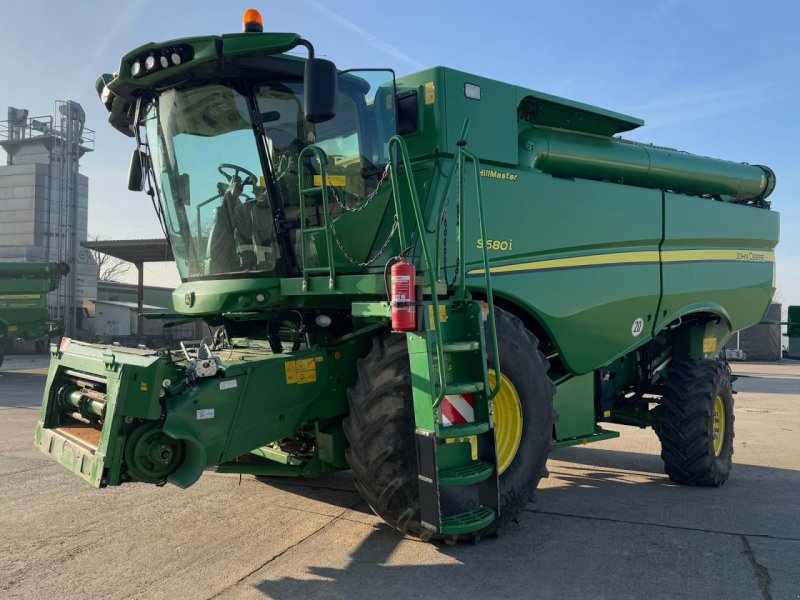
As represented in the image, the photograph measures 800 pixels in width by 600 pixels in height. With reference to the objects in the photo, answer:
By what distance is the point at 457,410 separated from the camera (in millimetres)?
3807

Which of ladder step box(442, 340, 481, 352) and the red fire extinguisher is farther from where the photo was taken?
ladder step box(442, 340, 481, 352)

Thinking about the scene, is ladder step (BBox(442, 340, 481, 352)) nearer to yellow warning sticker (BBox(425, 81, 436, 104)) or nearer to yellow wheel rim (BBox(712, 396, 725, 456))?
yellow warning sticker (BBox(425, 81, 436, 104))

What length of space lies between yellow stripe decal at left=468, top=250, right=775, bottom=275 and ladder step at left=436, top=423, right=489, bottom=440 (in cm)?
110

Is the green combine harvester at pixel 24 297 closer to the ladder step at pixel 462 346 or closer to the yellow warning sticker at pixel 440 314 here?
the yellow warning sticker at pixel 440 314

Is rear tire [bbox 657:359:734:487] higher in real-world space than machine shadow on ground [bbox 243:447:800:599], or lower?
higher

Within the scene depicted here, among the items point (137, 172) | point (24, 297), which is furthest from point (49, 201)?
point (137, 172)

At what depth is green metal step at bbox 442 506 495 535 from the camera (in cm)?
358

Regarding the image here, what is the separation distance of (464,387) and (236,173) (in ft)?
6.87

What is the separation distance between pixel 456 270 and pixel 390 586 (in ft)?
6.46

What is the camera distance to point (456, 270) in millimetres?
4277

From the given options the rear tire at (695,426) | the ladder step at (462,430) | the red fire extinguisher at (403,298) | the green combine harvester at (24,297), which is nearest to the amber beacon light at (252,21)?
the red fire extinguisher at (403,298)

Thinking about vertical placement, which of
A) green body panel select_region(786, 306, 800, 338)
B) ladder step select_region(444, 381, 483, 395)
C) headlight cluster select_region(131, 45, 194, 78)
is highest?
headlight cluster select_region(131, 45, 194, 78)

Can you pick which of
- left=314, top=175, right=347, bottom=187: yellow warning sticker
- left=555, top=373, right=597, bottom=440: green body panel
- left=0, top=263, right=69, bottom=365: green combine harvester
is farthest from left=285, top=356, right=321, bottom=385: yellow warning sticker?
left=0, top=263, right=69, bottom=365: green combine harvester

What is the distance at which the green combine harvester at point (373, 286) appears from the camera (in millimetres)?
3627
